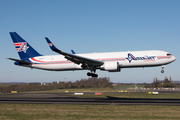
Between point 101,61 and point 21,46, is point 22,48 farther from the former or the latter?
point 101,61

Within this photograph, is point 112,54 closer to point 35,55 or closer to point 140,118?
point 35,55

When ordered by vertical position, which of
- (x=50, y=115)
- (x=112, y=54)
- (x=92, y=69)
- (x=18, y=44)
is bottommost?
(x=50, y=115)

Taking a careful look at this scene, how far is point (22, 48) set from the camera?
4762 centimetres

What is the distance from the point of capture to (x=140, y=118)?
60.6ft

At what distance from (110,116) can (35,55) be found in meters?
32.0

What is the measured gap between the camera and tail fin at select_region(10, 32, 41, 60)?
47.2 metres

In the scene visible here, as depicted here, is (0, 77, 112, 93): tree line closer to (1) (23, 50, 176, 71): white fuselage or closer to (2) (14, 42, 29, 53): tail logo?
(2) (14, 42, 29, 53): tail logo

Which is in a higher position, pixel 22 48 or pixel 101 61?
pixel 22 48

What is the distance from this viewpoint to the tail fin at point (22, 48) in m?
47.2

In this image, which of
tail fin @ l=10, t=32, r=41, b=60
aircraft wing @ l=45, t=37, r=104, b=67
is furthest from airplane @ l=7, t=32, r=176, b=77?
tail fin @ l=10, t=32, r=41, b=60

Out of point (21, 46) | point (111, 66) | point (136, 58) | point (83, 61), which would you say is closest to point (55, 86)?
point (21, 46)

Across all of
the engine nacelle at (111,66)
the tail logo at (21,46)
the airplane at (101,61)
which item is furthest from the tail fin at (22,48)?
the engine nacelle at (111,66)

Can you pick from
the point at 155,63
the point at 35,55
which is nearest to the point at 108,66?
the point at 155,63

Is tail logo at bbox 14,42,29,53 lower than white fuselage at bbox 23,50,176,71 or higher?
higher
